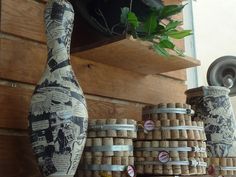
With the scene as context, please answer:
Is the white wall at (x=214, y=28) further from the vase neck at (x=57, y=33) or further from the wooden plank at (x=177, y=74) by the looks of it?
the vase neck at (x=57, y=33)

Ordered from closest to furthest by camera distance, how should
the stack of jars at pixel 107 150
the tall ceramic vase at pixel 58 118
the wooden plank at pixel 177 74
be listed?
the tall ceramic vase at pixel 58 118, the stack of jars at pixel 107 150, the wooden plank at pixel 177 74

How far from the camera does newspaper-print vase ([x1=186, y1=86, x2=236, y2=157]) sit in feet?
3.72

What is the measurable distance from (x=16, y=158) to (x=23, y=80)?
7.2 inches

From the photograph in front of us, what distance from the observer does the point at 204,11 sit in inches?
91.6

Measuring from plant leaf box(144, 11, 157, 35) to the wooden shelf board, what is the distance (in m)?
0.04

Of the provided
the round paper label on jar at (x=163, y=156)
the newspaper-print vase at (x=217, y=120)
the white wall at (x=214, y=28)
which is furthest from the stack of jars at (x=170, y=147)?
the white wall at (x=214, y=28)

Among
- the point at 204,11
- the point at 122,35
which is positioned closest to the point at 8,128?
the point at 122,35

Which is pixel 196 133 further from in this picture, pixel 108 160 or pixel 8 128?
pixel 8 128

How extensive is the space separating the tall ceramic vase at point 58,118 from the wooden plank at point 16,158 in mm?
136

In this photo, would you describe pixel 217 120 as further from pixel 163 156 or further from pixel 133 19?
pixel 133 19

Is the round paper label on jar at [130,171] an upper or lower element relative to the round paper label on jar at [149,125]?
lower

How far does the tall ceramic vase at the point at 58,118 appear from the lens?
76cm

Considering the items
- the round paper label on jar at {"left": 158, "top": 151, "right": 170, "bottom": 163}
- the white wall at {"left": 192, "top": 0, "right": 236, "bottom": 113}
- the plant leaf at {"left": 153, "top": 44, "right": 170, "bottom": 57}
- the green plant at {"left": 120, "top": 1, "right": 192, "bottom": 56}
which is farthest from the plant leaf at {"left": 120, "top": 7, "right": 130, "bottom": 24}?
the white wall at {"left": 192, "top": 0, "right": 236, "bottom": 113}

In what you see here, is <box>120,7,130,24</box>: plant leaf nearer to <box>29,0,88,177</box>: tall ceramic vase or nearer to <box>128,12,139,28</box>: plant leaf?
<box>128,12,139,28</box>: plant leaf
